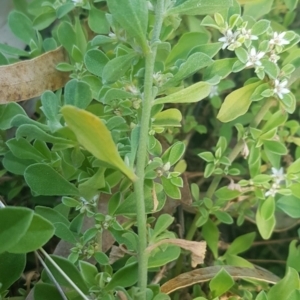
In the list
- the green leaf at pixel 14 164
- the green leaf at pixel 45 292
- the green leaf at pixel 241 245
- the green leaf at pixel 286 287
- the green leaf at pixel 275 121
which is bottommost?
the green leaf at pixel 241 245

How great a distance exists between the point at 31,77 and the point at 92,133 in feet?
1.09

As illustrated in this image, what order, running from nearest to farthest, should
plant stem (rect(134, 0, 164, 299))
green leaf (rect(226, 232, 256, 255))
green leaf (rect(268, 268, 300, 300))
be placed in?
plant stem (rect(134, 0, 164, 299))
green leaf (rect(268, 268, 300, 300))
green leaf (rect(226, 232, 256, 255))

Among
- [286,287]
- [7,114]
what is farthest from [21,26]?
[286,287]

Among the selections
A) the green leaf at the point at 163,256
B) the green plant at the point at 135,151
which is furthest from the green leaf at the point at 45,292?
the green leaf at the point at 163,256

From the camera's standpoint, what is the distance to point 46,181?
51 centimetres

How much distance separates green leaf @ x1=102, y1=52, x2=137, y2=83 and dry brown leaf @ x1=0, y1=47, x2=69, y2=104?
0.68 feet

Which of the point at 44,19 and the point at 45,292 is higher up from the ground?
the point at 44,19

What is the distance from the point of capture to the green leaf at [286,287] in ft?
1.77

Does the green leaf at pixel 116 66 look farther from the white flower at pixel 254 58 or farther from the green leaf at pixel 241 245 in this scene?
the green leaf at pixel 241 245

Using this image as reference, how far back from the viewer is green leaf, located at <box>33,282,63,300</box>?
491mm

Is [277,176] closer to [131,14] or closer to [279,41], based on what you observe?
[279,41]

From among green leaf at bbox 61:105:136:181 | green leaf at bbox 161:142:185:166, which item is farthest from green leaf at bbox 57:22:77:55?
green leaf at bbox 61:105:136:181

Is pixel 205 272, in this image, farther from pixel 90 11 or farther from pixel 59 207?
pixel 90 11

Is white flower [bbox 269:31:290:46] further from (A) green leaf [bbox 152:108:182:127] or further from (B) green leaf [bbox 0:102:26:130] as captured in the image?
(B) green leaf [bbox 0:102:26:130]
